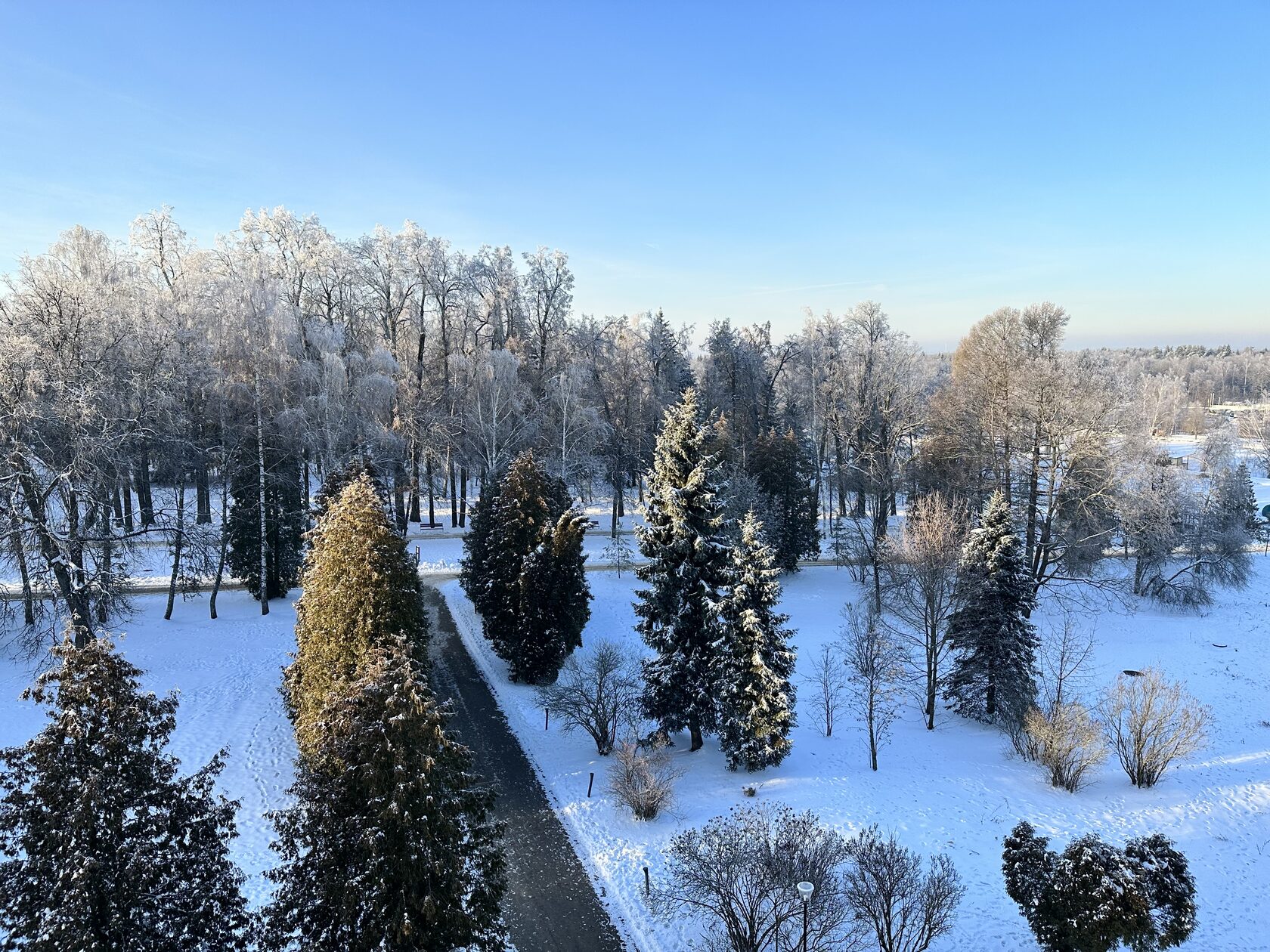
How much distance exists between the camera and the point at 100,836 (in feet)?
Result: 24.5

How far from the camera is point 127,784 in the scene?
25.3 ft

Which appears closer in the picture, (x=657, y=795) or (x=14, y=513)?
(x=657, y=795)

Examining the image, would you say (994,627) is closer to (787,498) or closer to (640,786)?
(640,786)

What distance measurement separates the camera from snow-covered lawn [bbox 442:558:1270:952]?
533 inches

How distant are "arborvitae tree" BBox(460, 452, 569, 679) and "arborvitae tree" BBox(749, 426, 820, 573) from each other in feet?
44.7

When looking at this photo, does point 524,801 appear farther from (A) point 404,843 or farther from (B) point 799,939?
(A) point 404,843

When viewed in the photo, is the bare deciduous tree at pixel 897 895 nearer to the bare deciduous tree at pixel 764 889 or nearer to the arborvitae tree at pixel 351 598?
the bare deciduous tree at pixel 764 889

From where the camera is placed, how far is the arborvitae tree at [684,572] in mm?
18844

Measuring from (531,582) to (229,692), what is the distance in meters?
9.43

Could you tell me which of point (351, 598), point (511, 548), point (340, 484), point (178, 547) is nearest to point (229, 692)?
point (178, 547)

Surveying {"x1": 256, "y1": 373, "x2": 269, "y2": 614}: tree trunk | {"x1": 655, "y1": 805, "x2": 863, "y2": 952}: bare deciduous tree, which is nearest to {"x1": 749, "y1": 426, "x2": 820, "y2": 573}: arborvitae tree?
{"x1": 256, "y1": 373, "x2": 269, "y2": 614}: tree trunk

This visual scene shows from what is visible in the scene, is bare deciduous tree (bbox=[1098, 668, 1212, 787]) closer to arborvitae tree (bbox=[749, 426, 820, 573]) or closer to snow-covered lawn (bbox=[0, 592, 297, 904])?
arborvitae tree (bbox=[749, 426, 820, 573])

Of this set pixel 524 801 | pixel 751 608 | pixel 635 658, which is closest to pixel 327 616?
pixel 524 801

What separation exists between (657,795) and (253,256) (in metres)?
33.1
